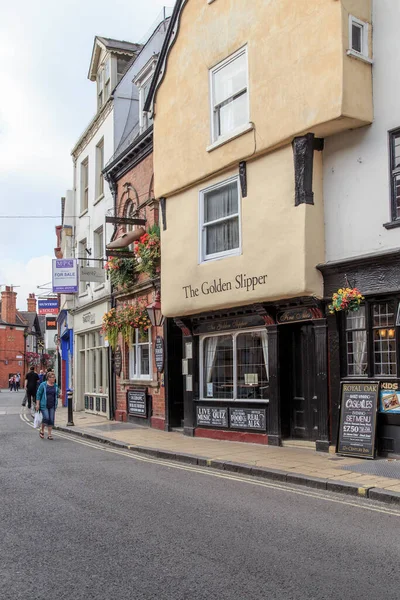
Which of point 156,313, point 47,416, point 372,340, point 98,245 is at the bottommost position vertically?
point 47,416

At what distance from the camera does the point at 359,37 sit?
11.7m

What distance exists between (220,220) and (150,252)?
3.37 metres

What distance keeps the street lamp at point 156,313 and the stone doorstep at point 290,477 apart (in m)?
4.63

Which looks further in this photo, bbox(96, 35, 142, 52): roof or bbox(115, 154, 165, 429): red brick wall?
bbox(96, 35, 142, 52): roof

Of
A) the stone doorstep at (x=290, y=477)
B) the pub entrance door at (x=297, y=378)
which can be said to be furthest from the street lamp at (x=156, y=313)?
the pub entrance door at (x=297, y=378)

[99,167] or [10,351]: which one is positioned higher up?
[99,167]

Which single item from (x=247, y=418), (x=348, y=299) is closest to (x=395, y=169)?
(x=348, y=299)

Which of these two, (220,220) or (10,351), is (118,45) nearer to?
(220,220)

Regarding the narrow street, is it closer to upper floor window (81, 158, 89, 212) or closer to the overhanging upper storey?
the overhanging upper storey

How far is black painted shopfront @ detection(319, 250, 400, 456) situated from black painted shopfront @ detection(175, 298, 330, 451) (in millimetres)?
305

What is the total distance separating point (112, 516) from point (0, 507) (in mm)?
1557

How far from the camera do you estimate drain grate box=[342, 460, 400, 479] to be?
31.6 feet

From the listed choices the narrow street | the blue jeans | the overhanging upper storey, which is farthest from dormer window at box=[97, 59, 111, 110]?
the narrow street

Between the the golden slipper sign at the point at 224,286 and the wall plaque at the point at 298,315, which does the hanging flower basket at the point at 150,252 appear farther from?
the wall plaque at the point at 298,315
